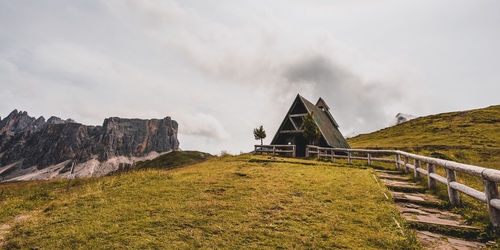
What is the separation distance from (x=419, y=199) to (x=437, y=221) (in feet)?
5.90

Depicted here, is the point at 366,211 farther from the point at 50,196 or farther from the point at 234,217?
the point at 50,196

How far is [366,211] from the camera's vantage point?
5.30 m

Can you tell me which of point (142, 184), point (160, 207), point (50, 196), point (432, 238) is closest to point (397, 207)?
point (432, 238)

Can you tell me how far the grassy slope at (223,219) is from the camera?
4.02 metres

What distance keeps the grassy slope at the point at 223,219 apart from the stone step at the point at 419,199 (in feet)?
1.72

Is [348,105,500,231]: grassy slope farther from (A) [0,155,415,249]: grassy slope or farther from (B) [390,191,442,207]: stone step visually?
(A) [0,155,415,249]: grassy slope

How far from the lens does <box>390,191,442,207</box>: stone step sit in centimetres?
590

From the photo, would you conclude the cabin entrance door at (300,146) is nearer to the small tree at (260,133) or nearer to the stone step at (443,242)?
the small tree at (260,133)

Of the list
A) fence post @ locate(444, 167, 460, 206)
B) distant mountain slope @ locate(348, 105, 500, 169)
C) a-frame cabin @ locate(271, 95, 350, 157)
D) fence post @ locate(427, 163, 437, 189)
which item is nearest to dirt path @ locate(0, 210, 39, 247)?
fence post @ locate(444, 167, 460, 206)

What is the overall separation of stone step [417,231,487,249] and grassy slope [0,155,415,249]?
383 mm

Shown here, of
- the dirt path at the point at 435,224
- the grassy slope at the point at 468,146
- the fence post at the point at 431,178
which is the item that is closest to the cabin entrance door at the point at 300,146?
the grassy slope at the point at 468,146

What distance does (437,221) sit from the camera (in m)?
4.69

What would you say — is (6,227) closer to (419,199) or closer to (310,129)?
(419,199)

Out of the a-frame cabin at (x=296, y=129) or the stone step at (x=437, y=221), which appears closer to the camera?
the stone step at (x=437, y=221)
